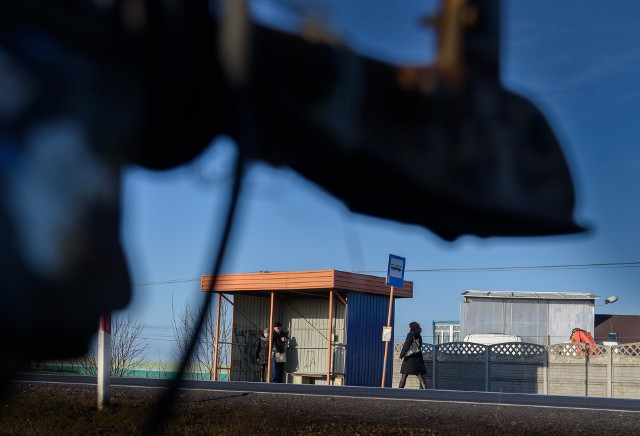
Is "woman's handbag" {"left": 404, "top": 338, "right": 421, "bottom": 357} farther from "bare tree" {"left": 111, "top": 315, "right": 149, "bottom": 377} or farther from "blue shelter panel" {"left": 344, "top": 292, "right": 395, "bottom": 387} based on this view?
"bare tree" {"left": 111, "top": 315, "right": 149, "bottom": 377}

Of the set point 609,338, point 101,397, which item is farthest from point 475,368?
point 609,338

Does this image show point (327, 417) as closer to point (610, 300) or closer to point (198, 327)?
point (610, 300)

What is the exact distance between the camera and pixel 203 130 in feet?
2.54

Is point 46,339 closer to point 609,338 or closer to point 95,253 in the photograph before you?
point 95,253

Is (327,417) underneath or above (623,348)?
underneath

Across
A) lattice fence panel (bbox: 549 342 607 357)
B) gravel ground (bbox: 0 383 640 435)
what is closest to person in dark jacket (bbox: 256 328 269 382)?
gravel ground (bbox: 0 383 640 435)

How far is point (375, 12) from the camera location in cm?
79

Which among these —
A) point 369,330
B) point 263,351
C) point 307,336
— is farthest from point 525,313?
point 307,336

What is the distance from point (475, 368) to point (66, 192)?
15580 mm

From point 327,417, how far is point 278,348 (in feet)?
37.4

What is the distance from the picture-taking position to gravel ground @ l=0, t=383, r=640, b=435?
4.96 meters

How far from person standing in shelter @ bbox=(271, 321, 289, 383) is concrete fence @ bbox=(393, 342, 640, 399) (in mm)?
2318

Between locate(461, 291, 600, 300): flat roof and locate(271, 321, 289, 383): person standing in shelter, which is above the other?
locate(461, 291, 600, 300): flat roof

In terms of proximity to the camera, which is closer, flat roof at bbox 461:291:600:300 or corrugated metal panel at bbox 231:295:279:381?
flat roof at bbox 461:291:600:300
